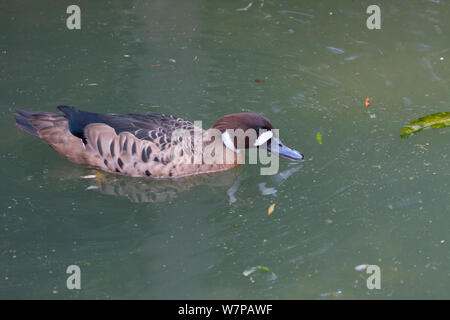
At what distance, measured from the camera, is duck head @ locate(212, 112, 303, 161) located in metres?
5.80

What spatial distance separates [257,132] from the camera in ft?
19.2

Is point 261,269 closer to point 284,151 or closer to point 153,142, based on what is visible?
point 284,151

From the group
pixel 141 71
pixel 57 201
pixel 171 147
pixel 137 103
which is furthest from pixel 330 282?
pixel 141 71

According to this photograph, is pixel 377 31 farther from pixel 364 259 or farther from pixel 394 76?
pixel 364 259

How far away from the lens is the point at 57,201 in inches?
213

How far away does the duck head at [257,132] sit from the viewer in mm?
5805

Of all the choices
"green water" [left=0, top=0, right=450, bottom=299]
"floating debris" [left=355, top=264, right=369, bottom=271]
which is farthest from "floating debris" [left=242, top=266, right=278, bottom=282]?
"floating debris" [left=355, top=264, right=369, bottom=271]

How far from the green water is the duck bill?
142 millimetres

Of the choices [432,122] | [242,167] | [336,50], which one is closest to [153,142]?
[242,167]

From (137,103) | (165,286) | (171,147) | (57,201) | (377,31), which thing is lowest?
(165,286)

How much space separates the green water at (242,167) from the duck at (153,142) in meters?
0.13

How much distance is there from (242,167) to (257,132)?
0.42m

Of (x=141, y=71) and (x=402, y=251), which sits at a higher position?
(x=141, y=71)

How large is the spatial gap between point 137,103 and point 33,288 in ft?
9.39
